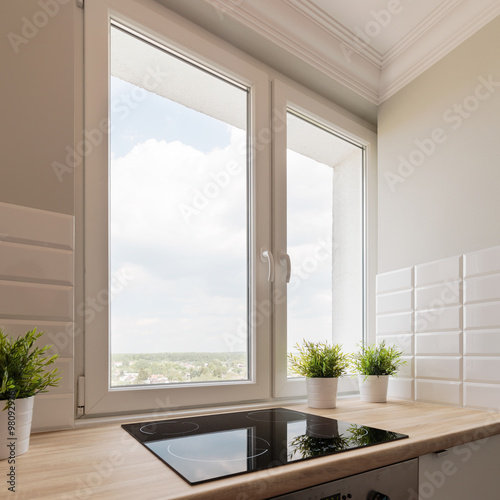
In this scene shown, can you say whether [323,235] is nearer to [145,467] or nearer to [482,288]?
[482,288]

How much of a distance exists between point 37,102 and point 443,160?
1.38 m

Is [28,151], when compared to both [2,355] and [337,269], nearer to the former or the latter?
[2,355]

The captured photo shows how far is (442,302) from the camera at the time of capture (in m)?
1.64

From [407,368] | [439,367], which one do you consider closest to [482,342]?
[439,367]

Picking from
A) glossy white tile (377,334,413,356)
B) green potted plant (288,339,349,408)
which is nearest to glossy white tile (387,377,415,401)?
glossy white tile (377,334,413,356)

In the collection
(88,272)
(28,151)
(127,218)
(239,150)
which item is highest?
(239,150)

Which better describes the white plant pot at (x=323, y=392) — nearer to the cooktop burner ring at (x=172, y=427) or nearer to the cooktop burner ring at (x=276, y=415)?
the cooktop burner ring at (x=276, y=415)

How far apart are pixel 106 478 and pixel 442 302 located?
1.29m

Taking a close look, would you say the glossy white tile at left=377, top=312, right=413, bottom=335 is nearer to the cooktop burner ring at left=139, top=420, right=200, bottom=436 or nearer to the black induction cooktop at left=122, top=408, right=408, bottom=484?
the black induction cooktop at left=122, top=408, right=408, bottom=484

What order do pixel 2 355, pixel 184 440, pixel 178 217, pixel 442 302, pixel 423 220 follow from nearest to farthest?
pixel 2 355 → pixel 184 440 → pixel 178 217 → pixel 442 302 → pixel 423 220

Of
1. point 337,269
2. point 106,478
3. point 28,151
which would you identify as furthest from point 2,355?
point 337,269

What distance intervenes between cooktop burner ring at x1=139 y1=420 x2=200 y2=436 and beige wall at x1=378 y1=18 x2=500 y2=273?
3.54ft

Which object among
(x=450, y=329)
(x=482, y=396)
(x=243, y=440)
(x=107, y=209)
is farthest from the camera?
(x=450, y=329)

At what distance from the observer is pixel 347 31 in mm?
1776
